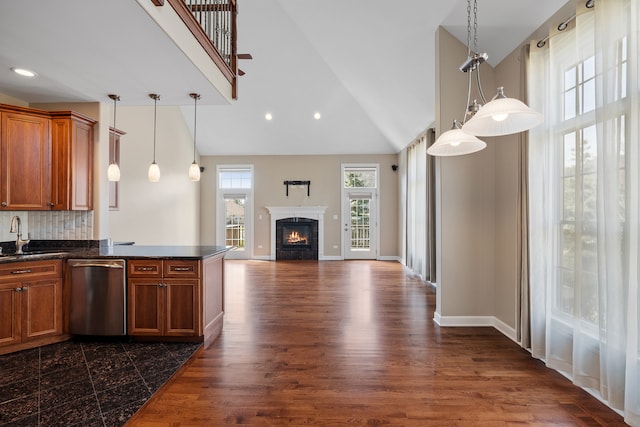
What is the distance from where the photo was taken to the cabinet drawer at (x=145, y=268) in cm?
323

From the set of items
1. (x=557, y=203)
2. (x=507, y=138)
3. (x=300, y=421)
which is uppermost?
(x=507, y=138)

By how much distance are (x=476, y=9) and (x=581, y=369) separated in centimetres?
329

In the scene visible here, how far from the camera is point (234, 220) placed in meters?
9.20

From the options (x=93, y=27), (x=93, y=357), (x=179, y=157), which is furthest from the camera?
(x=179, y=157)

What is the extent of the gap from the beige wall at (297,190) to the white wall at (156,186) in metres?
0.44

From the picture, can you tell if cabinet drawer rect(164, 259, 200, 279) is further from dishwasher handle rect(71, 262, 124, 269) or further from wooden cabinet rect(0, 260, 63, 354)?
wooden cabinet rect(0, 260, 63, 354)

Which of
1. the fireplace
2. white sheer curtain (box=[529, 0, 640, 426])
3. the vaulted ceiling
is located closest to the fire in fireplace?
the fireplace

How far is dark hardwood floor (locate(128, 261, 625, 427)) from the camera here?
82.3 inches

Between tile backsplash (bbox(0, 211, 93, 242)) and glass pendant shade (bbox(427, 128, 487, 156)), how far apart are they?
4.04m

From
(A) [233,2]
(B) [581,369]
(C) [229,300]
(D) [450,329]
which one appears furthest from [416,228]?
(A) [233,2]

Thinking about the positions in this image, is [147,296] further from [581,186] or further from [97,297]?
[581,186]

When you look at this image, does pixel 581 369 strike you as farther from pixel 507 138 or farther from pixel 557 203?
pixel 507 138

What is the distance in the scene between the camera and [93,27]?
2297 mm

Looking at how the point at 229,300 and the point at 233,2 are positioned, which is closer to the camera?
the point at 233,2
